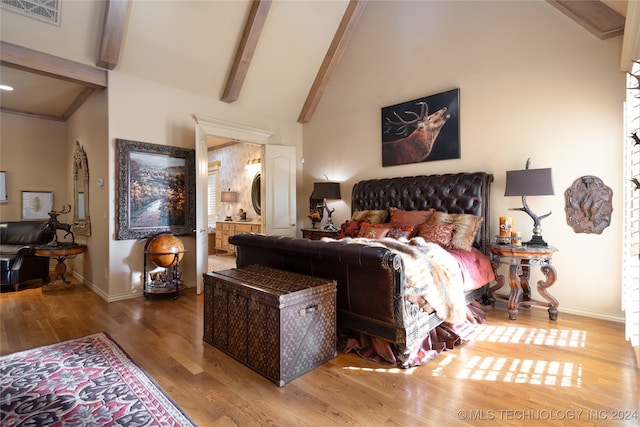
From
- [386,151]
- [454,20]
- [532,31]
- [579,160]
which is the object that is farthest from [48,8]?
[579,160]

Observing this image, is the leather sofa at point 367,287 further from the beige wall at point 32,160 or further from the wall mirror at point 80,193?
the beige wall at point 32,160

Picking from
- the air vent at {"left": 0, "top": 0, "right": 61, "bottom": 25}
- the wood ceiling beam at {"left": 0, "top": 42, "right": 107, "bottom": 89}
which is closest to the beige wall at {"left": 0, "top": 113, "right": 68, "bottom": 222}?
the wood ceiling beam at {"left": 0, "top": 42, "right": 107, "bottom": 89}

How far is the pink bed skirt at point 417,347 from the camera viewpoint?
2.47m

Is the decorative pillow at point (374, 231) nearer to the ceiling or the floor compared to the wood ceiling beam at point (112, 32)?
nearer to the floor

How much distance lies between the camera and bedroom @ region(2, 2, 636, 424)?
3.35 m

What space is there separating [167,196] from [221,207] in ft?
14.3

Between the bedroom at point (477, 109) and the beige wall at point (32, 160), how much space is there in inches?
11.8

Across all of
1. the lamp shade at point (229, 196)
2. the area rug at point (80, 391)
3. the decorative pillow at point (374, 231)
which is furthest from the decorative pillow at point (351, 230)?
the lamp shade at point (229, 196)

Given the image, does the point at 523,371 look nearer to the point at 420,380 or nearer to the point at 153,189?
the point at 420,380

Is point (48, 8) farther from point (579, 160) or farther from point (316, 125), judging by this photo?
point (579, 160)

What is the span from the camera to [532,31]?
12.1ft

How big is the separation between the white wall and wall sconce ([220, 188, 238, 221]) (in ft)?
14.4

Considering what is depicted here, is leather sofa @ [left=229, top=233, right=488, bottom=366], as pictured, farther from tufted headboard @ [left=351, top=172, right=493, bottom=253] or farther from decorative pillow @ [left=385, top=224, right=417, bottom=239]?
tufted headboard @ [left=351, top=172, right=493, bottom=253]

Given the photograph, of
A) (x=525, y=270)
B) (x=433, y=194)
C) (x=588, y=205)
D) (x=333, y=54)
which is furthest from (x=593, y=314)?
(x=333, y=54)
